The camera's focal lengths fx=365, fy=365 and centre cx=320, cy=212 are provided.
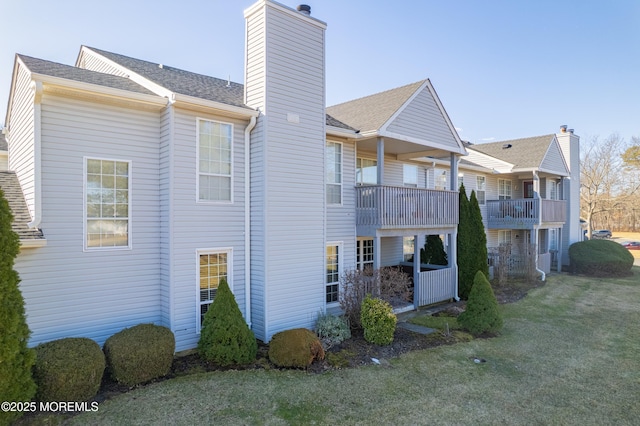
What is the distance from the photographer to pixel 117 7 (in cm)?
975

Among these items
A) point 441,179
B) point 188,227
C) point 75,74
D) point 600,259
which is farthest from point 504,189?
point 75,74

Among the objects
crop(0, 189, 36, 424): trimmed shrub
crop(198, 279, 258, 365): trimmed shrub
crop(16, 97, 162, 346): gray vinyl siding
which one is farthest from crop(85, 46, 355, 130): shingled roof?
crop(198, 279, 258, 365): trimmed shrub

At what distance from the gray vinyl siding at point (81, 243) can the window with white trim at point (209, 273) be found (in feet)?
2.93

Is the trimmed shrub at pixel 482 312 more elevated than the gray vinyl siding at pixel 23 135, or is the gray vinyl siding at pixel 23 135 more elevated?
the gray vinyl siding at pixel 23 135

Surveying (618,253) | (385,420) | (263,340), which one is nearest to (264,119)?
(263,340)

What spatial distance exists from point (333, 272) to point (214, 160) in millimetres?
5000

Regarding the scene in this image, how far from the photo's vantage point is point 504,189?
2177 cm

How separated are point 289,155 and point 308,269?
2968mm

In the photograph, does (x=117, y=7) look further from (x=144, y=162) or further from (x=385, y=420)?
(x=385, y=420)

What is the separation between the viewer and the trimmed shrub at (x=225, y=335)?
7195 millimetres

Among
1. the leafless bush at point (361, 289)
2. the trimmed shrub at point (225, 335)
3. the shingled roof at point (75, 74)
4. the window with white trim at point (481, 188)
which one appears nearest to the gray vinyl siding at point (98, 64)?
the shingled roof at point (75, 74)

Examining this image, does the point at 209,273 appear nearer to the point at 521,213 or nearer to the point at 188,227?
the point at 188,227

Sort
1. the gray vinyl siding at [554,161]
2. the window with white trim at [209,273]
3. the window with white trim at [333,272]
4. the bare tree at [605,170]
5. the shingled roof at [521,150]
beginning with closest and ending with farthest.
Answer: the window with white trim at [209,273] → the window with white trim at [333,272] → the shingled roof at [521,150] → the gray vinyl siding at [554,161] → the bare tree at [605,170]

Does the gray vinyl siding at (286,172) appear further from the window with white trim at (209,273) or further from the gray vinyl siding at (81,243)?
the gray vinyl siding at (81,243)
